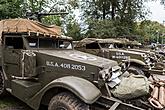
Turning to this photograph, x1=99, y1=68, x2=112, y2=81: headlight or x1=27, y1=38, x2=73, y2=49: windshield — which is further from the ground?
x1=27, y1=38, x2=73, y2=49: windshield

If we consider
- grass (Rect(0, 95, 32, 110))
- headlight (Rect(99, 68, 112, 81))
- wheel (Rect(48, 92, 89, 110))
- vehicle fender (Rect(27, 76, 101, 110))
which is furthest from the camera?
grass (Rect(0, 95, 32, 110))

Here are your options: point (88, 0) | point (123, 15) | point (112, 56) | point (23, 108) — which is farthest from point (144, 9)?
point (23, 108)

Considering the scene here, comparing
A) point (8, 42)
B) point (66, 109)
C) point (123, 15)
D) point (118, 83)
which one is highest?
point (123, 15)

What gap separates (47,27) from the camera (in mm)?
7828

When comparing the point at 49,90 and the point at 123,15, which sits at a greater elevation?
the point at 123,15

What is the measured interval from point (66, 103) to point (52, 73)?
38.6 inches

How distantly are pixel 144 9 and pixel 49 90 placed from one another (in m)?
21.9

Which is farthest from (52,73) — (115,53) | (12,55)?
(115,53)

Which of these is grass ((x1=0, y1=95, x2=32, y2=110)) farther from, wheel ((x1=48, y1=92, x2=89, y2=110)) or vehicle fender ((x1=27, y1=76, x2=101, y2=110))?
wheel ((x1=48, y1=92, x2=89, y2=110))

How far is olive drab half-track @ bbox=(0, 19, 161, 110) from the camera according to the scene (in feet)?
16.2

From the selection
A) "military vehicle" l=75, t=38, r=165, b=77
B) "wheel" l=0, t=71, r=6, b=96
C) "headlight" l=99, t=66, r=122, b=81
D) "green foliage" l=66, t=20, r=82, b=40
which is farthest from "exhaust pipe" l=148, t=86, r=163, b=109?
"green foliage" l=66, t=20, r=82, b=40

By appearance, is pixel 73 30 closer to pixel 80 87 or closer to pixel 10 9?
pixel 10 9

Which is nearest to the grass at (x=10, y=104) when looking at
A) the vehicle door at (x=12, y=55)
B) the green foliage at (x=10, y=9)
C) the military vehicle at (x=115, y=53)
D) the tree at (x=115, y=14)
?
the vehicle door at (x=12, y=55)

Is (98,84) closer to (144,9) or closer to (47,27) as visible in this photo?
(47,27)
